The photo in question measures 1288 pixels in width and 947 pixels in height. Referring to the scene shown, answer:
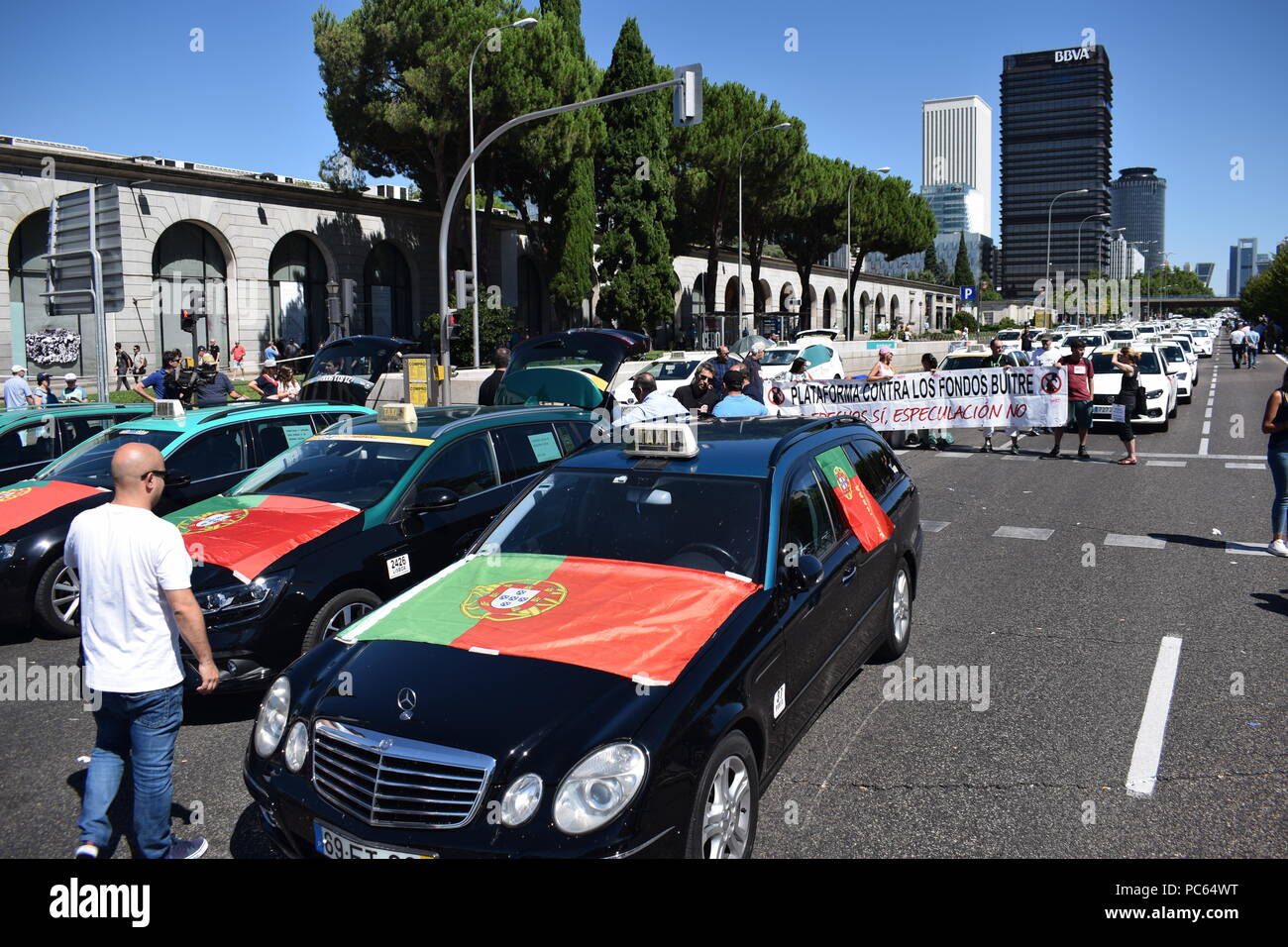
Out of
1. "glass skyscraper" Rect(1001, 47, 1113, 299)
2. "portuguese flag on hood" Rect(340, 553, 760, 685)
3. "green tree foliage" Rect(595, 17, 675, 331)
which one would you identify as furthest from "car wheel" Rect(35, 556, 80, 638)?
"glass skyscraper" Rect(1001, 47, 1113, 299)

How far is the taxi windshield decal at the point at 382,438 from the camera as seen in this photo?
709 centimetres

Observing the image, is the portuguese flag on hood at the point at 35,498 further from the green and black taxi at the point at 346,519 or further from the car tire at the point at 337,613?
the car tire at the point at 337,613

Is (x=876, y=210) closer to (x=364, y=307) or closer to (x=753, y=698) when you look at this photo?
(x=364, y=307)

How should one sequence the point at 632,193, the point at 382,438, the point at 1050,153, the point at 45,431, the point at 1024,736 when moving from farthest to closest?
the point at 1050,153
the point at 632,193
the point at 45,431
the point at 382,438
the point at 1024,736

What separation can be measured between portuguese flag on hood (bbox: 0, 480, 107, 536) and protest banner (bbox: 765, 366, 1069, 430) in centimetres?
1064

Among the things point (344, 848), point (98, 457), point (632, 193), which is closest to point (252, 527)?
point (98, 457)

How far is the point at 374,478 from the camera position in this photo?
6820 millimetres

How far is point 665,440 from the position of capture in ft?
16.8

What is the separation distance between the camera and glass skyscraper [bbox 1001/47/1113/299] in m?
158

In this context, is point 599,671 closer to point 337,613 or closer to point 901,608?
point 337,613

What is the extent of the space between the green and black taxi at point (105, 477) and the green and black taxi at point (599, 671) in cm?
367

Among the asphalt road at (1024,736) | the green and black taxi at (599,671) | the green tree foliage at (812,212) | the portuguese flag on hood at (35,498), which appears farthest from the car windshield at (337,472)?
the green tree foliage at (812,212)

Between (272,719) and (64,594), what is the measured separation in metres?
4.62
